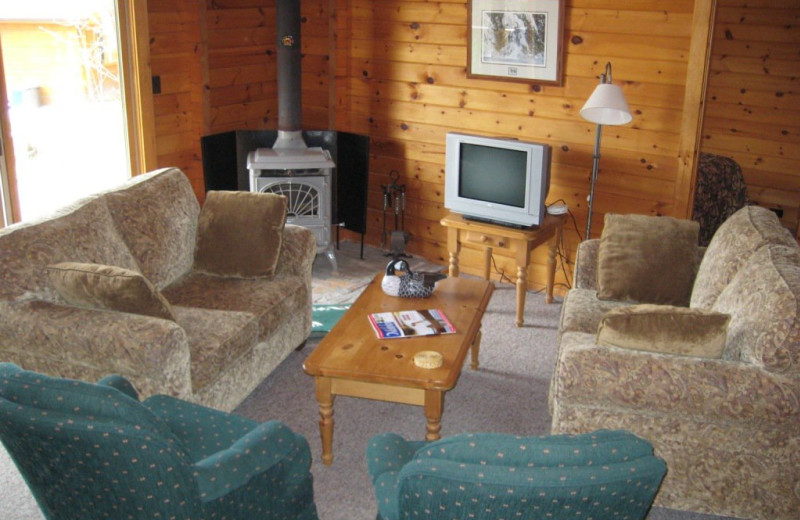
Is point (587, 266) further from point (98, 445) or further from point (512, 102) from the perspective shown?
point (98, 445)

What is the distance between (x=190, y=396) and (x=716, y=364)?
6.34ft

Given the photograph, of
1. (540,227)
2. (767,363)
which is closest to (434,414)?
(767,363)

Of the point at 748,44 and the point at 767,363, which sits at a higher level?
the point at 748,44

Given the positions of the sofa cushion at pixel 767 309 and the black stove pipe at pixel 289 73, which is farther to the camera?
the black stove pipe at pixel 289 73

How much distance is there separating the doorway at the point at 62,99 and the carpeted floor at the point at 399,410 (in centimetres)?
159

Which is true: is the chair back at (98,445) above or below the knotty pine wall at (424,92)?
below

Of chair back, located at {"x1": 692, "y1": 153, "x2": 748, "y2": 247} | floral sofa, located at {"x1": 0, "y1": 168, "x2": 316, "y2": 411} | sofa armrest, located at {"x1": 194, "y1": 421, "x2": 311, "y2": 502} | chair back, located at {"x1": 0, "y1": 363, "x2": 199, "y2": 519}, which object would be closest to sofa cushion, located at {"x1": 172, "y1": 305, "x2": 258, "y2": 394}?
floral sofa, located at {"x1": 0, "y1": 168, "x2": 316, "y2": 411}

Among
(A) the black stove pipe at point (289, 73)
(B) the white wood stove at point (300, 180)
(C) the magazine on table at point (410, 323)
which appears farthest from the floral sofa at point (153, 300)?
(A) the black stove pipe at point (289, 73)

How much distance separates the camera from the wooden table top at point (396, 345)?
3076mm

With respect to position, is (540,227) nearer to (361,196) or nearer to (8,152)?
(361,196)

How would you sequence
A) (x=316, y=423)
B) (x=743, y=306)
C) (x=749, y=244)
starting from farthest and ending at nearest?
(x=316, y=423) < (x=749, y=244) < (x=743, y=306)

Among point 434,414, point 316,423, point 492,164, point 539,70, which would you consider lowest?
point 316,423

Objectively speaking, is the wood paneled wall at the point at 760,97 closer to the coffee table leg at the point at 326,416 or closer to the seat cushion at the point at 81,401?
the coffee table leg at the point at 326,416

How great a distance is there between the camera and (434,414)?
3088mm
